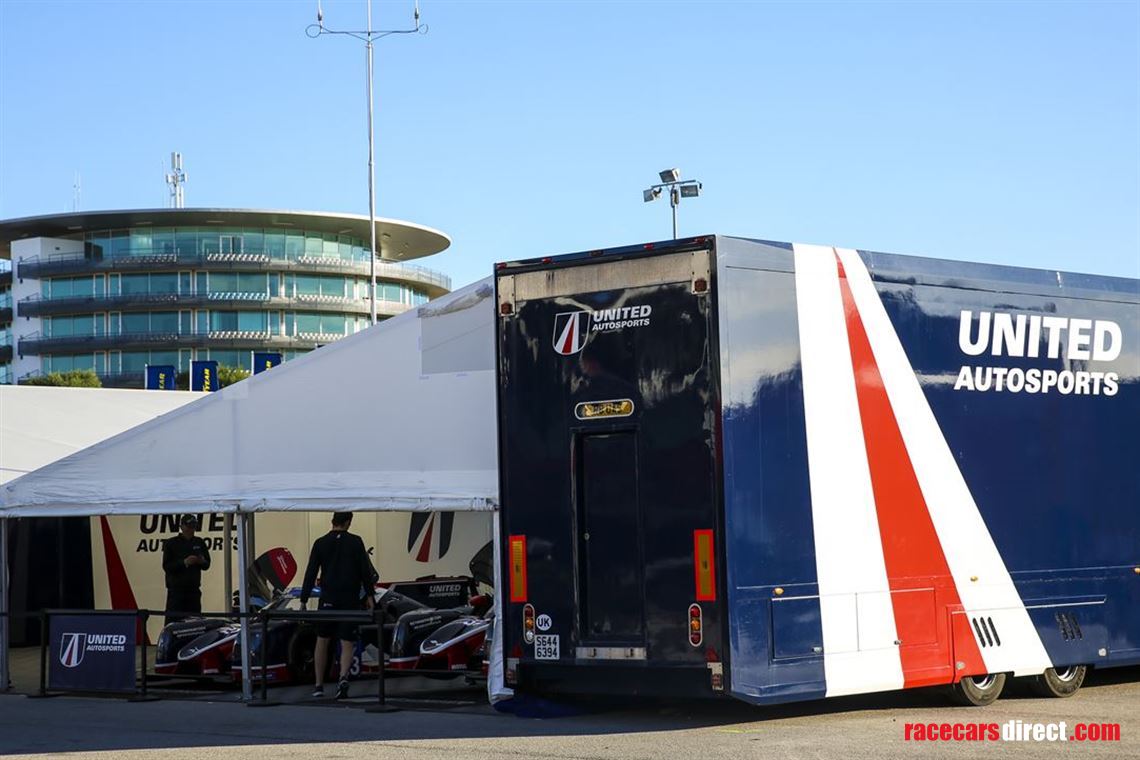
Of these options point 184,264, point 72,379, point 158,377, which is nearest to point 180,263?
point 184,264

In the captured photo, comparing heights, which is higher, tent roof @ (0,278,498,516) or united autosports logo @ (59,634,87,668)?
tent roof @ (0,278,498,516)

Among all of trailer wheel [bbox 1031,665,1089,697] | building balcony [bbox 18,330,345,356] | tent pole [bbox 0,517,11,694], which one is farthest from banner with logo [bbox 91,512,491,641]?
building balcony [bbox 18,330,345,356]

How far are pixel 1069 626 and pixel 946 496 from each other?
1704mm

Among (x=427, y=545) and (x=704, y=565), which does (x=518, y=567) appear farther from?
(x=427, y=545)

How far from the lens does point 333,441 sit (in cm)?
1417

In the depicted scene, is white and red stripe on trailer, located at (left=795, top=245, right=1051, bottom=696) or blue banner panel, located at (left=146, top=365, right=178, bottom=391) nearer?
white and red stripe on trailer, located at (left=795, top=245, right=1051, bottom=696)

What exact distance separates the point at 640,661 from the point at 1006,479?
3.47 meters

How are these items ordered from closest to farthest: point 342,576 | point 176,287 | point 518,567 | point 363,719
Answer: point 518,567 < point 363,719 < point 342,576 < point 176,287

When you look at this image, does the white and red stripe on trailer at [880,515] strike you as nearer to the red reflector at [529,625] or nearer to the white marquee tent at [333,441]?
the red reflector at [529,625]

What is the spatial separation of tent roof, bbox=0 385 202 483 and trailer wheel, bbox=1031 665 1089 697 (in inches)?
575

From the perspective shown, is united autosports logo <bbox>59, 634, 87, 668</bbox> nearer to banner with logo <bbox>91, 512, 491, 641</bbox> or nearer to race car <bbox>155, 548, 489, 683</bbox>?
race car <bbox>155, 548, 489, 683</bbox>

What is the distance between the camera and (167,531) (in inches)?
875

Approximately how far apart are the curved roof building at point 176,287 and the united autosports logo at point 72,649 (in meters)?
81.9

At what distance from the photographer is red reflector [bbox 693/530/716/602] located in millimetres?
10734
